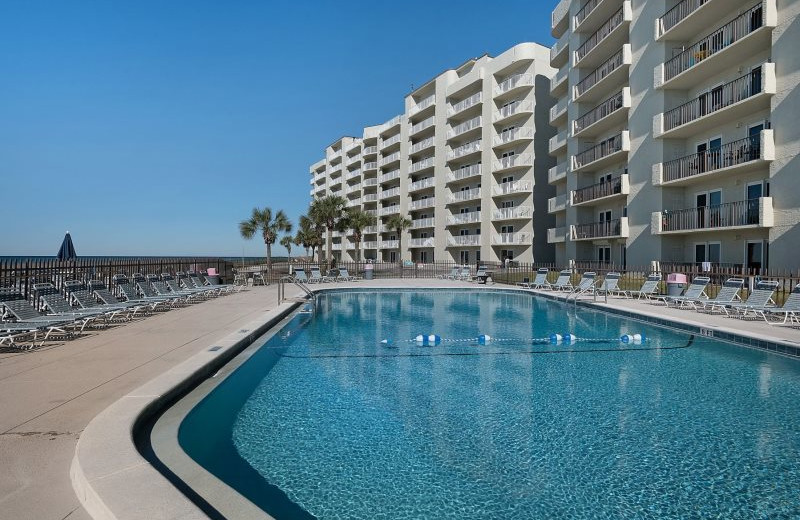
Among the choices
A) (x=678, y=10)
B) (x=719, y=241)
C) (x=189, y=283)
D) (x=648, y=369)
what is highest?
(x=678, y=10)

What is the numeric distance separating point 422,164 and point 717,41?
33.6m

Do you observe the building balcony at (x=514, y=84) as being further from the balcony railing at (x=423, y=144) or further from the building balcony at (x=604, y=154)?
the building balcony at (x=604, y=154)

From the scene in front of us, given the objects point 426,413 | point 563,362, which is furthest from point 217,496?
point 563,362

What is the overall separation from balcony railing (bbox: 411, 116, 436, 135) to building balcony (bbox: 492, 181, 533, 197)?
39.4ft

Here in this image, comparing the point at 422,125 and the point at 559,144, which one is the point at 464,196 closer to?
the point at 422,125

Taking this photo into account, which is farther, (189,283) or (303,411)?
(189,283)

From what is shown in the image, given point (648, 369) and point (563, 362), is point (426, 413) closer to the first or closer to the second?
point (563, 362)

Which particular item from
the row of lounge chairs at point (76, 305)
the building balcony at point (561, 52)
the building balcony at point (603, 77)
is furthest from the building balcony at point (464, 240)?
the row of lounge chairs at point (76, 305)

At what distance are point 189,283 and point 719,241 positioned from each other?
2185 centimetres

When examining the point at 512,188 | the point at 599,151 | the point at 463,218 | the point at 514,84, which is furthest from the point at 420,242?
the point at 599,151

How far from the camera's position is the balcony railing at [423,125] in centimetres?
5044

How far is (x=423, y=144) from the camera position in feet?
170

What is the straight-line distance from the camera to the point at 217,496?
358cm

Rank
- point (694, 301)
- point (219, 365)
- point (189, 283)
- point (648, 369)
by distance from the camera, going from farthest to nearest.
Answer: point (189, 283) → point (694, 301) → point (648, 369) → point (219, 365)
